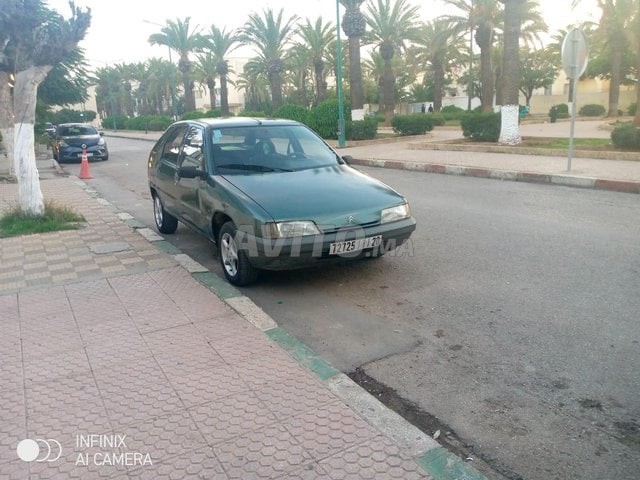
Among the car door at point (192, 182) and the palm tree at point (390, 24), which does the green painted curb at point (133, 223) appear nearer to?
the car door at point (192, 182)

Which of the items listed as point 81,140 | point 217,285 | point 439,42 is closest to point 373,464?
point 217,285

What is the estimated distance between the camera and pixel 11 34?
26.2 ft

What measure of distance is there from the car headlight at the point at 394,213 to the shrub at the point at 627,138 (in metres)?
11.8

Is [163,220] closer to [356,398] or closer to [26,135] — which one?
[26,135]

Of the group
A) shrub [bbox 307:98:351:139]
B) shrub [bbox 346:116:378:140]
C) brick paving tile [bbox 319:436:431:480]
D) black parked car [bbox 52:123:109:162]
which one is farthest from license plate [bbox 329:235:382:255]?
shrub [bbox 307:98:351:139]

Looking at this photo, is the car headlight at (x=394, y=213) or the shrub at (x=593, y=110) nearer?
the car headlight at (x=394, y=213)

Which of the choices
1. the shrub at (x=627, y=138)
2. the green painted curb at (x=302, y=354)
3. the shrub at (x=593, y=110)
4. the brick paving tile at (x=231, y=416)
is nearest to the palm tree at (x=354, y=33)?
the shrub at (x=627, y=138)

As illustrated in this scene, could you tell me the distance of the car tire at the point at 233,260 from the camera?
527 centimetres

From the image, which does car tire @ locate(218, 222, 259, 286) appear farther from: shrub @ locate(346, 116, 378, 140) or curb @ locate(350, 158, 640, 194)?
shrub @ locate(346, 116, 378, 140)

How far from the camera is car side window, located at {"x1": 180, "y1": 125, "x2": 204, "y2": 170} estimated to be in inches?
245

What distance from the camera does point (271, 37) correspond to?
38.4m

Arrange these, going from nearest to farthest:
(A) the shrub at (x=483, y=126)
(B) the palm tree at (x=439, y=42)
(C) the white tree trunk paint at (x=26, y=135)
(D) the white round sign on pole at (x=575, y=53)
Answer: (C) the white tree trunk paint at (x=26, y=135) → (D) the white round sign on pole at (x=575, y=53) → (A) the shrub at (x=483, y=126) → (B) the palm tree at (x=439, y=42)

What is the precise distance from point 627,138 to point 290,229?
13034mm

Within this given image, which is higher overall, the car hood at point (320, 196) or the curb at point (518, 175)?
the car hood at point (320, 196)
